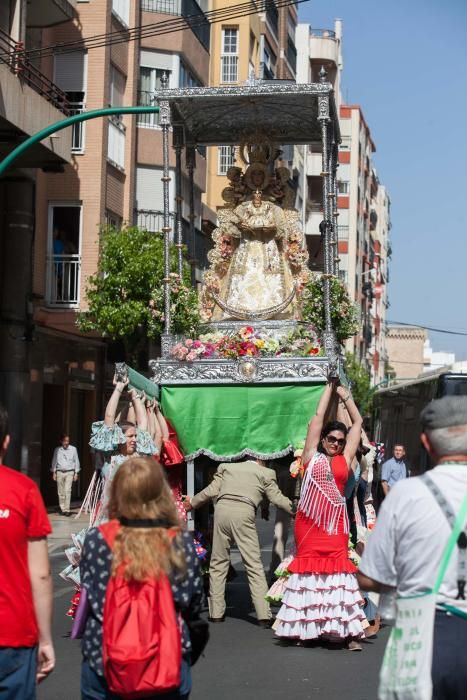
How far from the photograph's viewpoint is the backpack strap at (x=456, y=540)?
4.98m

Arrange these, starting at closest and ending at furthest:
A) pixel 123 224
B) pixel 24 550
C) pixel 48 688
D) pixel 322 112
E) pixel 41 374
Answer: pixel 24 550 → pixel 48 688 → pixel 322 112 → pixel 41 374 → pixel 123 224

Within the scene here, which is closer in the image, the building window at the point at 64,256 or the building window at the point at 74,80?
the building window at the point at 64,256

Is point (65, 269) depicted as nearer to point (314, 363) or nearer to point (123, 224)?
point (123, 224)

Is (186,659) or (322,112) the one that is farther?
(322,112)

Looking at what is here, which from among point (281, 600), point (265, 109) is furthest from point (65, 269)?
point (281, 600)

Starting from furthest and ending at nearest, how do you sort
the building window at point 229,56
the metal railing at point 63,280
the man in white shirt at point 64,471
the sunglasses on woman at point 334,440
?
the building window at point 229,56 < the metal railing at point 63,280 < the man in white shirt at point 64,471 < the sunglasses on woman at point 334,440

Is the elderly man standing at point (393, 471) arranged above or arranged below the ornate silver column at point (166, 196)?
below

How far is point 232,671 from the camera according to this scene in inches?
403

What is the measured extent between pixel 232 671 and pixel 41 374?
21.9 m

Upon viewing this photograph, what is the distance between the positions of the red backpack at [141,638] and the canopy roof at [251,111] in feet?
35.9

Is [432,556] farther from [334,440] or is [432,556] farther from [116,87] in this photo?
[116,87]

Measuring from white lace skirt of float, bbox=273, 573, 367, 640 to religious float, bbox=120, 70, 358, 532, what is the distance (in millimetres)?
2111

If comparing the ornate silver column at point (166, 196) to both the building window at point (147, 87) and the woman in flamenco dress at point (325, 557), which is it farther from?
the building window at point (147, 87)

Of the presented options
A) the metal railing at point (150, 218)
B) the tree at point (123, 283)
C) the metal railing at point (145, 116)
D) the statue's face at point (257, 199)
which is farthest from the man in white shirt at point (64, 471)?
the statue's face at point (257, 199)
